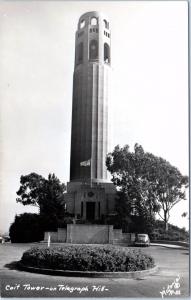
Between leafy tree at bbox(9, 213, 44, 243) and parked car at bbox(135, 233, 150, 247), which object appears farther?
leafy tree at bbox(9, 213, 44, 243)

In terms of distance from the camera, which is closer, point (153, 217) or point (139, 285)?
point (139, 285)

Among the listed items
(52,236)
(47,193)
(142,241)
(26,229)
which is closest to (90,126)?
(47,193)

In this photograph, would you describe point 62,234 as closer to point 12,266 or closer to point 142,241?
point 142,241

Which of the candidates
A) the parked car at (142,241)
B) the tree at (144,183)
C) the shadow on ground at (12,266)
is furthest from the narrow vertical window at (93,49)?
the shadow on ground at (12,266)

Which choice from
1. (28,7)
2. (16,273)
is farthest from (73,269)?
(28,7)

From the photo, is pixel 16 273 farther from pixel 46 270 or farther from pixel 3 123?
pixel 3 123

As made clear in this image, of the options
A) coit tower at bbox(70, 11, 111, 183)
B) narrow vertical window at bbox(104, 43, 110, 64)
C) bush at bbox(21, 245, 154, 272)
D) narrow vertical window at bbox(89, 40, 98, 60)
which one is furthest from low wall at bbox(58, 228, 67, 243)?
narrow vertical window at bbox(104, 43, 110, 64)

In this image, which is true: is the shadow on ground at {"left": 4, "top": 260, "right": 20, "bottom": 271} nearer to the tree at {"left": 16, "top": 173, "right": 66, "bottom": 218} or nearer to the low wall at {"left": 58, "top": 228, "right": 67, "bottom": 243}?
the low wall at {"left": 58, "top": 228, "right": 67, "bottom": 243}
